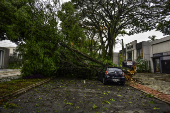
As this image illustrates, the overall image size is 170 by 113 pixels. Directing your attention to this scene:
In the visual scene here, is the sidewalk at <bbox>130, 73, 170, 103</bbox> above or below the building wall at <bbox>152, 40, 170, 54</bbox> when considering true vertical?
below

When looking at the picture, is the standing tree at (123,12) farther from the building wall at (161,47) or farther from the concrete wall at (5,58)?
the concrete wall at (5,58)

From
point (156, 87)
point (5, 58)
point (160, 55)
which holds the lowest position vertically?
point (156, 87)

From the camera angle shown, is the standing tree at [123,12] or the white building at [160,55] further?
the white building at [160,55]

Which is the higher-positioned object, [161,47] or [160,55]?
[161,47]

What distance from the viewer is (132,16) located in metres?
18.5

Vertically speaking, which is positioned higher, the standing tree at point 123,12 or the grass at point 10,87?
the standing tree at point 123,12

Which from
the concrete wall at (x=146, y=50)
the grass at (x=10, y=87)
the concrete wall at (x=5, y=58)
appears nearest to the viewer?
the grass at (x=10, y=87)

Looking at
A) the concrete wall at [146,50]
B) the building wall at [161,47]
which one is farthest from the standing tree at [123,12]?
the concrete wall at [146,50]

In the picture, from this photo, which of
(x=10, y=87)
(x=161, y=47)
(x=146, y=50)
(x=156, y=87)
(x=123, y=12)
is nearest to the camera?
(x=10, y=87)

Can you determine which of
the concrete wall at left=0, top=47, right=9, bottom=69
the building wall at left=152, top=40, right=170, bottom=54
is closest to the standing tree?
the building wall at left=152, top=40, right=170, bottom=54

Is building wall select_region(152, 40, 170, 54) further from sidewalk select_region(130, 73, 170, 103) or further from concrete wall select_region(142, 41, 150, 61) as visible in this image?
sidewalk select_region(130, 73, 170, 103)

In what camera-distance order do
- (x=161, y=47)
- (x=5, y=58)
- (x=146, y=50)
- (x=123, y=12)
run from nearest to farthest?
1. (x=123, y=12)
2. (x=161, y=47)
3. (x=146, y=50)
4. (x=5, y=58)

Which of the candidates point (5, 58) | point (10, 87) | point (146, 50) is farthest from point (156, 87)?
point (5, 58)

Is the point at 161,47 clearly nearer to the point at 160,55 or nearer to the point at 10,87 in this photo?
the point at 160,55
